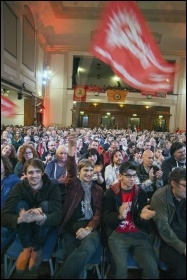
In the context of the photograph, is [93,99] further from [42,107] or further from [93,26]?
[93,26]

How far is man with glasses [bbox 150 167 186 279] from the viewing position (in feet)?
6.66

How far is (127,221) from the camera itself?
7.84 feet

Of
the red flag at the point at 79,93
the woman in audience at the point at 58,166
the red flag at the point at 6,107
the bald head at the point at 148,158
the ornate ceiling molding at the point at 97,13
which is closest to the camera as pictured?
the ornate ceiling molding at the point at 97,13

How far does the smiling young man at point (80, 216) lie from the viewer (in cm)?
213

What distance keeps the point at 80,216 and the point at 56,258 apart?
0.45m

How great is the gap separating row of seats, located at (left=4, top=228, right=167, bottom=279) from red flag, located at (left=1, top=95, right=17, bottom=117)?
126cm

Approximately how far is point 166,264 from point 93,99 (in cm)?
181

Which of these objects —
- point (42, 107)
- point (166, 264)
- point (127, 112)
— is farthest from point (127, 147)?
point (166, 264)

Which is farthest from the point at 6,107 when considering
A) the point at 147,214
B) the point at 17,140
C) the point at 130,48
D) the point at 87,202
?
the point at 17,140

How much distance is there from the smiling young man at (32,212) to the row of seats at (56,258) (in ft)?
0.31

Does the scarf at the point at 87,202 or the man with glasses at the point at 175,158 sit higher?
the man with glasses at the point at 175,158

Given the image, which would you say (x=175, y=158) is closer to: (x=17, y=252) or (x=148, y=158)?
(x=148, y=158)

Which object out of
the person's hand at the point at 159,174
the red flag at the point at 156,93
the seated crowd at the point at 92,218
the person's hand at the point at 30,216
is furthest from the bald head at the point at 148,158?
the person's hand at the point at 30,216

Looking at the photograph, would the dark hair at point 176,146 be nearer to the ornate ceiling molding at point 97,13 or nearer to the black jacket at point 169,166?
the black jacket at point 169,166
